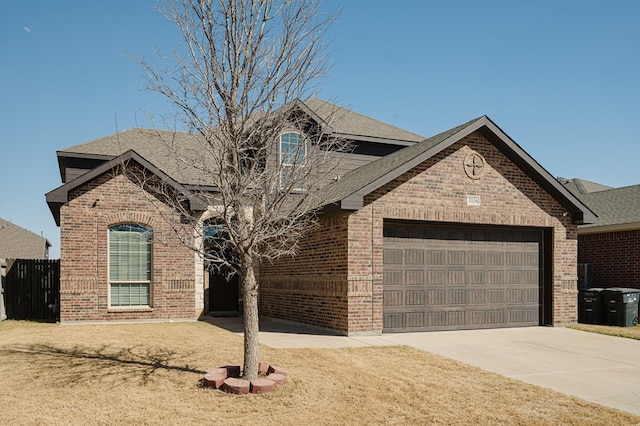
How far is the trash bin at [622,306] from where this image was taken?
15.9 meters

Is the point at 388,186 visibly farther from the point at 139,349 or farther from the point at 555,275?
the point at 139,349

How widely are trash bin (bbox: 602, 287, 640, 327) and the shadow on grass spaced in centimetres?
1282

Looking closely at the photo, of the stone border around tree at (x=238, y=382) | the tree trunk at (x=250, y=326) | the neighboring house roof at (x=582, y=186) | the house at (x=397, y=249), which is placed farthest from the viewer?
the neighboring house roof at (x=582, y=186)

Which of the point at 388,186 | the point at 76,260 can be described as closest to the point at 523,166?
the point at 388,186

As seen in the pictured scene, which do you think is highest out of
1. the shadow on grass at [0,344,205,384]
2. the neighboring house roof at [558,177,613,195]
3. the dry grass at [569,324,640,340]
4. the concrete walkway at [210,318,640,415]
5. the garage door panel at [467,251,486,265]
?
the neighboring house roof at [558,177,613,195]

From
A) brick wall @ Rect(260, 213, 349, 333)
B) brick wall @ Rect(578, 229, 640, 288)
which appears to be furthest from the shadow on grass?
brick wall @ Rect(578, 229, 640, 288)

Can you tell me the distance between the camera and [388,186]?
13.4 metres

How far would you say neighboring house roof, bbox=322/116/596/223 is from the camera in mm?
12867

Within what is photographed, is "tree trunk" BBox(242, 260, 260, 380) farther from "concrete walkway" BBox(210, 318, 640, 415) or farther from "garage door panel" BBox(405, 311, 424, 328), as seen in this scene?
"garage door panel" BBox(405, 311, 424, 328)

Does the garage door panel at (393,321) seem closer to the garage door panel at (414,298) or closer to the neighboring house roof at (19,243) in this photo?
the garage door panel at (414,298)

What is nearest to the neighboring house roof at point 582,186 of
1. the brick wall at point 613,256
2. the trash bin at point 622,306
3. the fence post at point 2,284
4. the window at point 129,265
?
the brick wall at point 613,256

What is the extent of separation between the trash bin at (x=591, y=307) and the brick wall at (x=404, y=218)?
1.36 m

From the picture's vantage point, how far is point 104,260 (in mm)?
15531

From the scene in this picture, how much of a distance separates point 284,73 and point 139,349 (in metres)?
6.16
